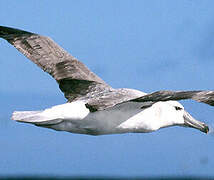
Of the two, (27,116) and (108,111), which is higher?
(108,111)

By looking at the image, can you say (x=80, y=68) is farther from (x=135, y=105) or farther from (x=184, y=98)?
(x=184, y=98)

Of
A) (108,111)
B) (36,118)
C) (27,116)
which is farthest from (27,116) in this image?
(108,111)

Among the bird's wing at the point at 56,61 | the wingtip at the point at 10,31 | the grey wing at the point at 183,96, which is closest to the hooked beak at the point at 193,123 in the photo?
the bird's wing at the point at 56,61

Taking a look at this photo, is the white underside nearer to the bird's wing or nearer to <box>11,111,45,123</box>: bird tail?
<box>11,111,45,123</box>: bird tail

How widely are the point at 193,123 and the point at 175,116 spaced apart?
2.13ft

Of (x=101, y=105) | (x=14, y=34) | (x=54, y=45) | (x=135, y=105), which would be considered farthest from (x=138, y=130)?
(x=14, y=34)

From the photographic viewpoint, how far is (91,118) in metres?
9.23

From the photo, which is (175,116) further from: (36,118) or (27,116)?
(27,116)

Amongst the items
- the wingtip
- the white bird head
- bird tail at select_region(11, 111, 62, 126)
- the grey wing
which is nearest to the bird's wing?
the wingtip

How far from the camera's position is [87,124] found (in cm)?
929

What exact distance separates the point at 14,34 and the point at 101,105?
402cm

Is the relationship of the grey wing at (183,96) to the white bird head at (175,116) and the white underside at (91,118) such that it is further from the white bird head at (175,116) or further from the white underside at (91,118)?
the white bird head at (175,116)

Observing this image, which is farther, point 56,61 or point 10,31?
point 10,31

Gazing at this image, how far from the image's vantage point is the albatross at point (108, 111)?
8.68 m
